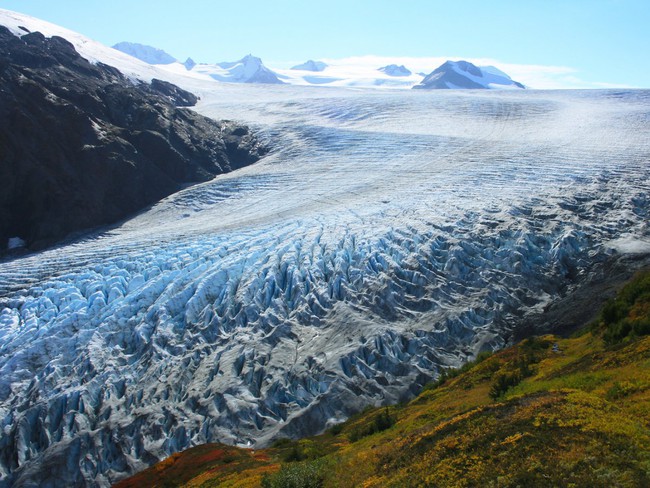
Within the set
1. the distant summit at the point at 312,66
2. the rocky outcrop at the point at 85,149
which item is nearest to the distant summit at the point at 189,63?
the distant summit at the point at 312,66

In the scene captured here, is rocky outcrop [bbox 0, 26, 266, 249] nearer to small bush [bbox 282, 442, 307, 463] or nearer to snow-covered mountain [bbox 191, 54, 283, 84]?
small bush [bbox 282, 442, 307, 463]

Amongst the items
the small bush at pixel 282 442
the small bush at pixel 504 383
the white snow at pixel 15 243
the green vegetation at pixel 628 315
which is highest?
the green vegetation at pixel 628 315

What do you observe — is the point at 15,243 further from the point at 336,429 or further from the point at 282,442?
the point at 336,429

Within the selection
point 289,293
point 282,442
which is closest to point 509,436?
point 282,442

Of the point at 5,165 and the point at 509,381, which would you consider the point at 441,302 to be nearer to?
the point at 509,381

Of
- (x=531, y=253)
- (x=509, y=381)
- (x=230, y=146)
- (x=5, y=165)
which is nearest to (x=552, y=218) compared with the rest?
(x=531, y=253)

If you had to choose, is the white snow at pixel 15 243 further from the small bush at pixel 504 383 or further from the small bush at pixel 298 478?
the small bush at pixel 504 383

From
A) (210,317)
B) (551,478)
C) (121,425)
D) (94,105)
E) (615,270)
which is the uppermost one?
(94,105)
